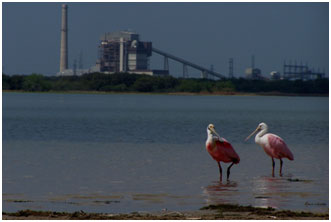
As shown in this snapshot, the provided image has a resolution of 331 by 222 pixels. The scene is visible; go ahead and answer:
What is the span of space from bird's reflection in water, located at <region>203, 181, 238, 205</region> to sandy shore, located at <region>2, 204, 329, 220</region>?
1492 mm

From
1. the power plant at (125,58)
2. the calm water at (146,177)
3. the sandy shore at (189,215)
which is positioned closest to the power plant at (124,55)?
the power plant at (125,58)

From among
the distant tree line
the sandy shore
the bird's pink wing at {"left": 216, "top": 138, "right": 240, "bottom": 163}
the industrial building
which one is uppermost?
the industrial building

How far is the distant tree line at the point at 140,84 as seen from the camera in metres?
146

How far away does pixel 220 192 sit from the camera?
1322cm

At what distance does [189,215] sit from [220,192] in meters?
3.17

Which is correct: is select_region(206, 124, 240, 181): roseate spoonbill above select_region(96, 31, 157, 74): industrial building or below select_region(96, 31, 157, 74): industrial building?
below

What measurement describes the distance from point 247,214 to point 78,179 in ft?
17.7

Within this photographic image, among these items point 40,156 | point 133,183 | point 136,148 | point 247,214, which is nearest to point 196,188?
point 133,183

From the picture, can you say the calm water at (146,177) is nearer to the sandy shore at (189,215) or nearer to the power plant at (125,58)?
the sandy shore at (189,215)

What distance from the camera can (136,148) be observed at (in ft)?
76.4

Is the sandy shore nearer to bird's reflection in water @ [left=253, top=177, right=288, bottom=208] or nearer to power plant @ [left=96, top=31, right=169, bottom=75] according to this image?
bird's reflection in water @ [left=253, top=177, right=288, bottom=208]

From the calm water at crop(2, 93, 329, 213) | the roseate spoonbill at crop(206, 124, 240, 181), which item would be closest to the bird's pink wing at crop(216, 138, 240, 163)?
the roseate spoonbill at crop(206, 124, 240, 181)

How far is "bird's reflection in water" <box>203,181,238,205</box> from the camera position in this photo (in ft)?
40.4

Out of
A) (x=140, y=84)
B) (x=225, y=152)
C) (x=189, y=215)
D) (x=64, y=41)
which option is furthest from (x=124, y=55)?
(x=189, y=215)
